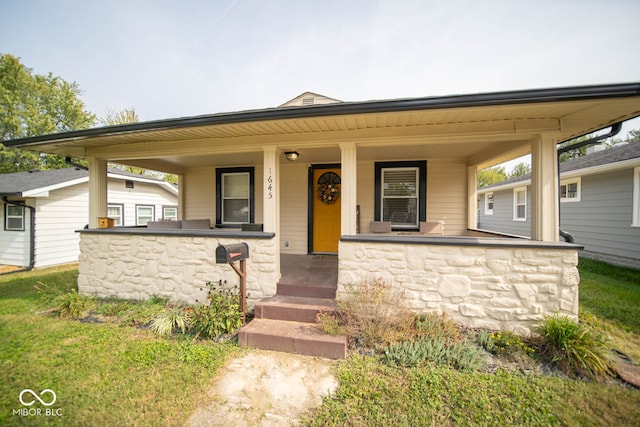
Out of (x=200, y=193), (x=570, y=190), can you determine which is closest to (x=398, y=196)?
(x=200, y=193)

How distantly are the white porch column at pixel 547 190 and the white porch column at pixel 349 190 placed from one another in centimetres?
246

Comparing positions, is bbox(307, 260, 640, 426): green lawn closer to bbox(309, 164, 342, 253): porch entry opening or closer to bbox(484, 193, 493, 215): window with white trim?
bbox(309, 164, 342, 253): porch entry opening

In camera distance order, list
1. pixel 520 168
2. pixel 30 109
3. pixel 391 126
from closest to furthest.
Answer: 1. pixel 391 126
2. pixel 30 109
3. pixel 520 168

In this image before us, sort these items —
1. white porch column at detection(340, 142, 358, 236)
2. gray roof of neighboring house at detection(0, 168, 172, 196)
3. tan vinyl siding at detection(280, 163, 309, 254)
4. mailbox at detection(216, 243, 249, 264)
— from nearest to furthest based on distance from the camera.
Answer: mailbox at detection(216, 243, 249, 264) → white porch column at detection(340, 142, 358, 236) → tan vinyl siding at detection(280, 163, 309, 254) → gray roof of neighboring house at detection(0, 168, 172, 196)

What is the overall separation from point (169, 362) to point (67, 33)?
10690mm

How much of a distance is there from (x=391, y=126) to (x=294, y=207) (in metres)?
3.24

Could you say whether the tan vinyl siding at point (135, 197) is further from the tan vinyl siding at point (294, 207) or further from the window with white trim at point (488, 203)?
the window with white trim at point (488, 203)

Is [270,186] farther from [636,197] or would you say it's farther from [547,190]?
[636,197]

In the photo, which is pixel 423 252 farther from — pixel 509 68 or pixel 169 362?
pixel 509 68

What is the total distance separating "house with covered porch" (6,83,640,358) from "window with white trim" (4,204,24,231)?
510 cm

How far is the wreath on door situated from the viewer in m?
5.81

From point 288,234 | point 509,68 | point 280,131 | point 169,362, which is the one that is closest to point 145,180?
point 288,234

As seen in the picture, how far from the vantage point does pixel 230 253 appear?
3084mm

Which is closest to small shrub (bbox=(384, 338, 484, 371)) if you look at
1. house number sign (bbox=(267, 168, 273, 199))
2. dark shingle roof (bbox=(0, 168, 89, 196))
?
house number sign (bbox=(267, 168, 273, 199))
